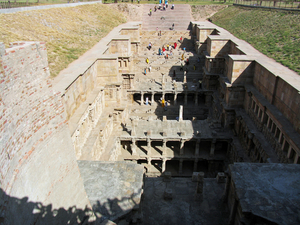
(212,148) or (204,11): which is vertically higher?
(204,11)

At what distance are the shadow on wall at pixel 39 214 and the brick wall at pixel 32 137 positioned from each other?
1.7 inches

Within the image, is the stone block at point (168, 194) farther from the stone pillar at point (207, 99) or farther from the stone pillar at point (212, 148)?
the stone pillar at point (207, 99)

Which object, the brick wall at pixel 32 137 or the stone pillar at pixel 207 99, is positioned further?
the stone pillar at pixel 207 99

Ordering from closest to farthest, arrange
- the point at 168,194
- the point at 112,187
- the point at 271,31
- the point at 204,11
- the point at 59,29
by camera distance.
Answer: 1. the point at 112,187
2. the point at 168,194
3. the point at 271,31
4. the point at 59,29
5. the point at 204,11

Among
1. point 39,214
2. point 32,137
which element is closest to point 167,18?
point 32,137

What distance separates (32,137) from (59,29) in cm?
2950

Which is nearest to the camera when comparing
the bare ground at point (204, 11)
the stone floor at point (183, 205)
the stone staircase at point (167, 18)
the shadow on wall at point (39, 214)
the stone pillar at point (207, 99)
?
the shadow on wall at point (39, 214)

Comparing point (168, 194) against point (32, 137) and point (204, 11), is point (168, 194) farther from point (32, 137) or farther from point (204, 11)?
point (204, 11)

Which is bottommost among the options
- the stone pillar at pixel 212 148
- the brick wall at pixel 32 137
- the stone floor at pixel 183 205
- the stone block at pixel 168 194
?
the stone pillar at pixel 212 148

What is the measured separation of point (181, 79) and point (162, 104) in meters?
6.04

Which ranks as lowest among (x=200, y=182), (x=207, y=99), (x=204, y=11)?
(x=207, y=99)

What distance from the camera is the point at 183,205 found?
14.0 meters

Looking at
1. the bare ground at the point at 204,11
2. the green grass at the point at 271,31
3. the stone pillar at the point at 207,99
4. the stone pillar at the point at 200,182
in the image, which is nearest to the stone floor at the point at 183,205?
the stone pillar at the point at 200,182

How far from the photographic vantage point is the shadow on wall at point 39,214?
5.84 m
